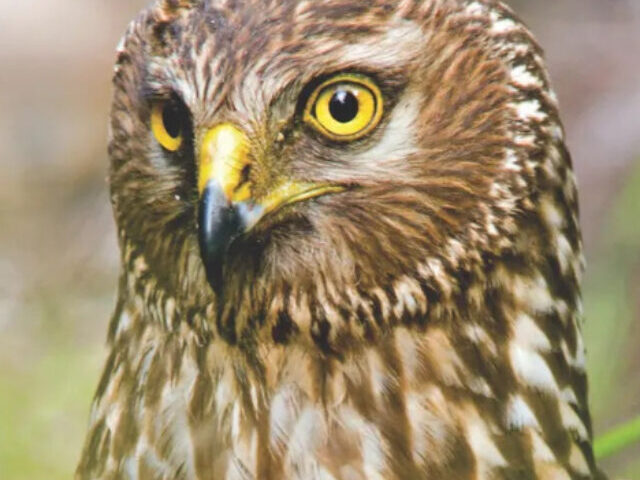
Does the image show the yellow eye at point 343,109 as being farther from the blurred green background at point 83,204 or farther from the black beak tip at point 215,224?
the blurred green background at point 83,204

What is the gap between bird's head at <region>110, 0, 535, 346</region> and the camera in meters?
2.61

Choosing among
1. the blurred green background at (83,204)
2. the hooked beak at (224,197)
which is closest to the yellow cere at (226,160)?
the hooked beak at (224,197)

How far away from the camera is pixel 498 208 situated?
2.79 metres

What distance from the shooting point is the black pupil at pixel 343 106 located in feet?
8.68

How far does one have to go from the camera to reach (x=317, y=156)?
2652mm

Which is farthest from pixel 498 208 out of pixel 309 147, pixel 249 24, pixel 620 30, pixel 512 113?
pixel 620 30

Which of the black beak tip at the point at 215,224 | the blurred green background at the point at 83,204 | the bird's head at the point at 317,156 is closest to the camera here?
the black beak tip at the point at 215,224

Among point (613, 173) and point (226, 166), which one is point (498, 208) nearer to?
point (226, 166)

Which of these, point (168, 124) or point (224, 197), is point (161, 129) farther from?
point (224, 197)

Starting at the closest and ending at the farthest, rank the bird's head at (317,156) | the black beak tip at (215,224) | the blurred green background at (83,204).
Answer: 1. the black beak tip at (215,224)
2. the bird's head at (317,156)
3. the blurred green background at (83,204)

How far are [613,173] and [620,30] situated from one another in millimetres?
1284

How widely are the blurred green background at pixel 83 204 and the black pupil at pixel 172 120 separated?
132 centimetres

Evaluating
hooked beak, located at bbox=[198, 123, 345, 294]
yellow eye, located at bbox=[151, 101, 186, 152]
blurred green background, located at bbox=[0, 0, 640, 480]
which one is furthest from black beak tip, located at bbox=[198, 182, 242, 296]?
blurred green background, located at bbox=[0, 0, 640, 480]

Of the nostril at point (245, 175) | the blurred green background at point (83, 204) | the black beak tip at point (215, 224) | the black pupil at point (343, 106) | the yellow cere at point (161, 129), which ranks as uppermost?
the black pupil at point (343, 106)
